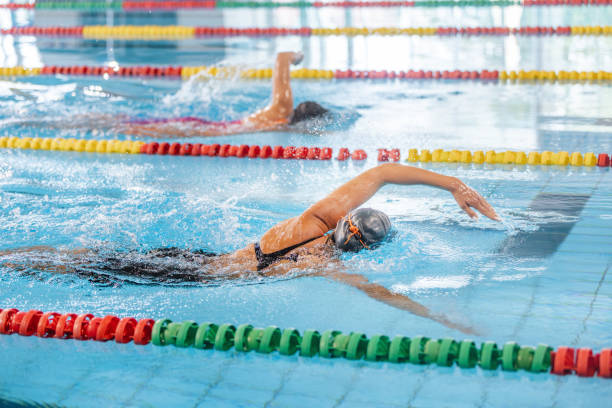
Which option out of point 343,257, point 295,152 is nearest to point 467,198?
point 343,257

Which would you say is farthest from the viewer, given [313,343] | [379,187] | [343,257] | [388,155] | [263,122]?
[263,122]

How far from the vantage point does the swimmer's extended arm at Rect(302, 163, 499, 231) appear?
12.2 ft

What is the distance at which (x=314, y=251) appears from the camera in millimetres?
4000

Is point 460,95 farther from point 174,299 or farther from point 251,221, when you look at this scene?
point 174,299

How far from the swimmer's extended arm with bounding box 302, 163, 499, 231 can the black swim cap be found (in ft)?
0.39

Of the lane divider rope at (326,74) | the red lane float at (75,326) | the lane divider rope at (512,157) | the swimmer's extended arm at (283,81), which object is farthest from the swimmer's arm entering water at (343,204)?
Answer: the lane divider rope at (326,74)

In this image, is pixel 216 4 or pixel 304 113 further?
pixel 216 4

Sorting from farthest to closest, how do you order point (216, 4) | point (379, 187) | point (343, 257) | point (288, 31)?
point (216, 4) → point (288, 31) → point (343, 257) → point (379, 187)

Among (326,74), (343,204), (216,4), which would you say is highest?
(216,4)

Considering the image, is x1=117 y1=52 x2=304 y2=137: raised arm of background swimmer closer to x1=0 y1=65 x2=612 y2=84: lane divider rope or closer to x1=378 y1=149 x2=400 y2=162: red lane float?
x1=378 y1=149 x2=400 y2=162: red lane float

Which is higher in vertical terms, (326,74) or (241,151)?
(326,74)

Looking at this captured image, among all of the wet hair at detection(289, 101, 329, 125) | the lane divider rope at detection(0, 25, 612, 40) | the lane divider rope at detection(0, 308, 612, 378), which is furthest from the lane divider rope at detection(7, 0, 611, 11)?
the lane divider rope at detection(0, 308, 612, 378)

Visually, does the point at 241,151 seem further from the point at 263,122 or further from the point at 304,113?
the point at 304,113

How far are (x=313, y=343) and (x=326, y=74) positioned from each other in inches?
251
